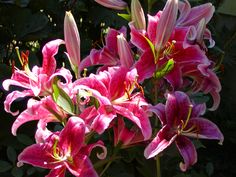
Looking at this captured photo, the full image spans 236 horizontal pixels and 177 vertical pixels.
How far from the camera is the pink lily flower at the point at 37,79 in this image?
1.04 metres

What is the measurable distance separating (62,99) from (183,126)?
0.24 meters

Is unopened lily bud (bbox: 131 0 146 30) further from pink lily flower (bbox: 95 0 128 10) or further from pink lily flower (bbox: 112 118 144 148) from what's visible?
Result: pink lily flower (bbox: 112 118 144 148)

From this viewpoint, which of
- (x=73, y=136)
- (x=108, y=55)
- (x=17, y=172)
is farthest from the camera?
(x=17, y=172)

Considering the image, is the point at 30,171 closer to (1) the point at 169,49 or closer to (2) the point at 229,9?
(1) the point at 169,49

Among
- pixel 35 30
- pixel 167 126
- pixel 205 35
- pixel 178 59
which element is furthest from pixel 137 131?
pixel 35 30

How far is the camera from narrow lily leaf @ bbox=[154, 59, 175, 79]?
1.01 m

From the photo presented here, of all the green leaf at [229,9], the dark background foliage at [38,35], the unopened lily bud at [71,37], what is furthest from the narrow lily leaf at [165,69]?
the green leaf at [229,9]

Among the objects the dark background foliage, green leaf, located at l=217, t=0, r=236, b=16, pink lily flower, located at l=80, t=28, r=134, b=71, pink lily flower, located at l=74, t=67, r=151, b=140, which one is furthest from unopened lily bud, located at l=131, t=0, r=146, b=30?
green leaf, located at l=217, t=0, r=236, b=16

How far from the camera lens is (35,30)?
174cm

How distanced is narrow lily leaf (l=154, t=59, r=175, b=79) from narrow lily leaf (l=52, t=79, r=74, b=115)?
0.59 feet

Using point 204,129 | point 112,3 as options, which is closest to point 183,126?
point 204,129

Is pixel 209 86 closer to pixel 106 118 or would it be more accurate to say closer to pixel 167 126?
pixel 167 126

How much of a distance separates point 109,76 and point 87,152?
15 cm

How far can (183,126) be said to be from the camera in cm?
103
